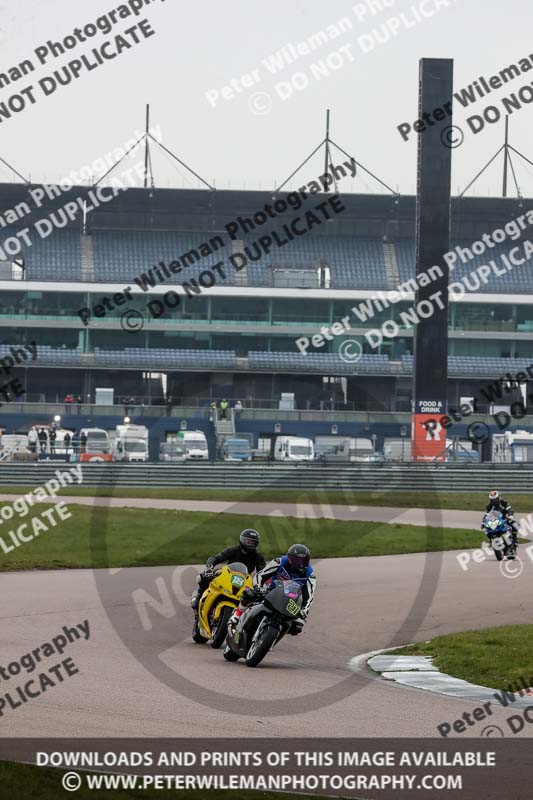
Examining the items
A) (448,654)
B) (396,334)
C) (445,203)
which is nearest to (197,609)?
(448,654)

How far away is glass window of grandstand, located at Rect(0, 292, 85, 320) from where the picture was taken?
7669 cm

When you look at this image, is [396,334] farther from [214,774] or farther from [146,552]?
[214,774]

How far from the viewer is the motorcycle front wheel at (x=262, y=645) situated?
13148 mm

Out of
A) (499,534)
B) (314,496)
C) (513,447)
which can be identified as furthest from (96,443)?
(499,534)

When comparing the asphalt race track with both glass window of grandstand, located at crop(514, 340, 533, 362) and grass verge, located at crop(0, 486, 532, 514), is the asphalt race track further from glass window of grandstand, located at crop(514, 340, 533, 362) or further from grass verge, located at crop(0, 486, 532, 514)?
glass window of grandstand, located at crop(514, 340, 533, 362)

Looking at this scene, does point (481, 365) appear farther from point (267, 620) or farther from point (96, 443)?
point (267, 620)

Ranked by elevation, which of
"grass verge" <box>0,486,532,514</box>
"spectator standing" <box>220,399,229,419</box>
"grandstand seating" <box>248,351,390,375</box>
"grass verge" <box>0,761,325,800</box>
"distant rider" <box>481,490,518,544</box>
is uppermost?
"grandstand seating" <box>248,351,390,375</box>

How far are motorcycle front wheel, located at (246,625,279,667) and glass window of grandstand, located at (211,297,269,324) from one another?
65.0 m

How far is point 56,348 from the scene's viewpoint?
250 ft

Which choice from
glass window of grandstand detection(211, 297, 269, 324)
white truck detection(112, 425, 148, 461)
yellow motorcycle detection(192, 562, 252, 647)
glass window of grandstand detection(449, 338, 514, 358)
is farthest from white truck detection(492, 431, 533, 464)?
yellow motorcycle detection(192, 562, 252, 647)

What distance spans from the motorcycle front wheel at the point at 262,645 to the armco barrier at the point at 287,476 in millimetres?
34246

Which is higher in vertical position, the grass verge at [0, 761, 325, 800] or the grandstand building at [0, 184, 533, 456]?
the grandstand building at [0, 184, 533, 456]

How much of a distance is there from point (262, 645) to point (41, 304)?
6563 centimetres

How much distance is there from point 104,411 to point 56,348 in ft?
30.5
